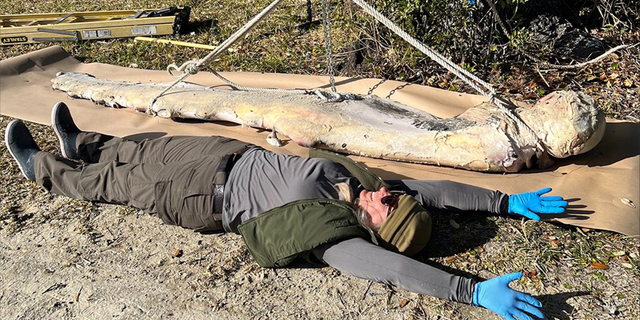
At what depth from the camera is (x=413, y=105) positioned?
3.74m

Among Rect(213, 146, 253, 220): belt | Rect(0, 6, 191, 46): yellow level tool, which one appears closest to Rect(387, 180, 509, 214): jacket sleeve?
Rect(213, 146, 253, 220): belt

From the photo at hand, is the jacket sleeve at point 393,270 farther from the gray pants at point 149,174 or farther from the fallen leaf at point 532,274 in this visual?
the gray pants at point 149,174

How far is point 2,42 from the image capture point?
557 centimetres

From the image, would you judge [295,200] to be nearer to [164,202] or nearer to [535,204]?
[164,202]

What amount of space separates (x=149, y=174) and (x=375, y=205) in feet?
4.17

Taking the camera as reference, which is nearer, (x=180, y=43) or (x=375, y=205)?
(x=375, y=205)

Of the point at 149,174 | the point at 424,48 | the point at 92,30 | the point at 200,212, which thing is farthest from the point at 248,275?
the point at 92,30

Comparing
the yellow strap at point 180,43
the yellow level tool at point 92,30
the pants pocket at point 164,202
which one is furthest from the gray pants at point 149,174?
the yellow level tool at point 92,30

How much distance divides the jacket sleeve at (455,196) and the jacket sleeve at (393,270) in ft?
1.73

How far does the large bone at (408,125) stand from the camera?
9.39 ft

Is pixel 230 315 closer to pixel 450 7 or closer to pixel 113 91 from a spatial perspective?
pixel 113 91

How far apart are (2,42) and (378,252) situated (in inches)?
199

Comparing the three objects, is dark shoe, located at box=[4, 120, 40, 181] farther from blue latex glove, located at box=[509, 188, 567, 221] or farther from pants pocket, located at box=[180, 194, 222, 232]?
blue latex glove, located at box=[509, 188, 567, 221]

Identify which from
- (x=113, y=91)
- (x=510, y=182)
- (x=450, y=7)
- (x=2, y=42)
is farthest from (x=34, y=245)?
(x=2, y=42)
